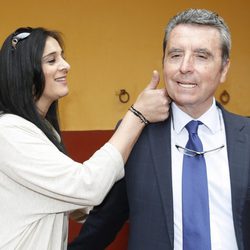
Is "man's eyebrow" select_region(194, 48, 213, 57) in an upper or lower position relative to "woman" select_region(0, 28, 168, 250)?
upper

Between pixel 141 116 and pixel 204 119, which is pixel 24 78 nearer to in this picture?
pixel 141 116

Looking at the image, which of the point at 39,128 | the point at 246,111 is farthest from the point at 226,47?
the point at 246,111

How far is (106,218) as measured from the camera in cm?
144

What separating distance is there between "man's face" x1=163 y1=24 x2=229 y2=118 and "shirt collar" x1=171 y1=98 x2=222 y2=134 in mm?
46

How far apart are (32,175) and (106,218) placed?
301 millimetres

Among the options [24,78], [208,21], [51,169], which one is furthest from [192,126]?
[24,78]

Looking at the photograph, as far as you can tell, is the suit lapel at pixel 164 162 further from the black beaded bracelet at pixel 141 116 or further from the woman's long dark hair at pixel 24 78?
the woman's long dark hair at pixel 24 78

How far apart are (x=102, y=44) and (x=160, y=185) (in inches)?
79.6

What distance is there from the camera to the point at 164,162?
51.2 inches

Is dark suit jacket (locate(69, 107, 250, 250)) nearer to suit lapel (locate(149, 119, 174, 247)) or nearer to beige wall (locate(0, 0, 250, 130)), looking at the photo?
suit lapel (locate(149, 119, 174, 247))

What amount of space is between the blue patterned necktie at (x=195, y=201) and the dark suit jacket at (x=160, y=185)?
4 cm

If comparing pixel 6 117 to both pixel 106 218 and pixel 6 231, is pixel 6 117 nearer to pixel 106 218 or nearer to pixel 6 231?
pixel 6 231

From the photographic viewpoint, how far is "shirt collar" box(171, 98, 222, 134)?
135 centimetres

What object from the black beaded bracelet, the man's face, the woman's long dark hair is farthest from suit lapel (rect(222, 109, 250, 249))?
the woman's long dark hair
